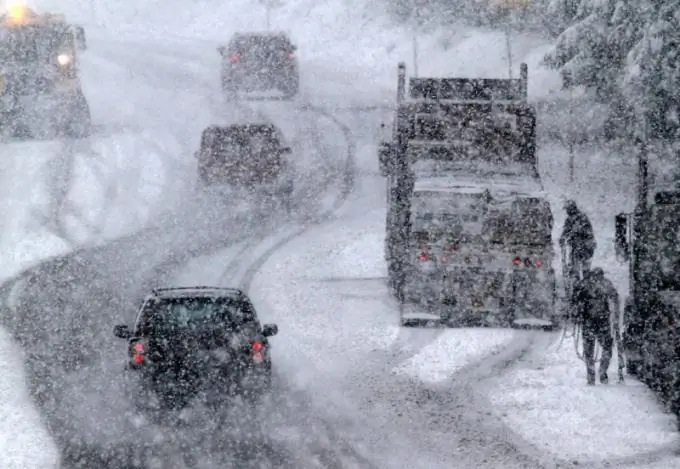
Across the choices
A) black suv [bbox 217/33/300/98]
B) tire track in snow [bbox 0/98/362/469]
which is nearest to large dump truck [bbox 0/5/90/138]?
black suv [bbox 217/33/300/98]

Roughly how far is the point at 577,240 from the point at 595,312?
4.54 meters

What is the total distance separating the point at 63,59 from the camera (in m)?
30.1

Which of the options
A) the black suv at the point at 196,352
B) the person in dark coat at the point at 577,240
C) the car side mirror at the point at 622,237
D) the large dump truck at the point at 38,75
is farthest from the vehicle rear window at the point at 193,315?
the large dump truck at the point at 38,75

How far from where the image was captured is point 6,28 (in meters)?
30.2

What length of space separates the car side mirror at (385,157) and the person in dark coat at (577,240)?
9.97ft

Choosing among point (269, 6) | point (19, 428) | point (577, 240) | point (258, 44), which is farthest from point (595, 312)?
point (269, 6)

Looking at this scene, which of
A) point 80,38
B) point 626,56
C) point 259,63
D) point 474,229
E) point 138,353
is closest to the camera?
point 138,353

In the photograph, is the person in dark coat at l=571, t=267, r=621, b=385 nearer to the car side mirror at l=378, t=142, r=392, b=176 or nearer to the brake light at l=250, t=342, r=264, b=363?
the brake light at l=250, t=342, r=264, b=363

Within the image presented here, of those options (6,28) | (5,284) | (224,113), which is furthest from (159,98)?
(5,284)

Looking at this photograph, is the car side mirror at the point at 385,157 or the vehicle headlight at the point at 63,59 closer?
the car side mirror at the point at 385,157

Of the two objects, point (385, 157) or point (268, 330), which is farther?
point (385, 157)

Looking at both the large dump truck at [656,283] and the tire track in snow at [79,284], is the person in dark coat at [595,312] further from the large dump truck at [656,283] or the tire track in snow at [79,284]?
the tire track in snow at [79,284]

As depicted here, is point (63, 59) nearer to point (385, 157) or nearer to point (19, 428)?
point (385, 157)

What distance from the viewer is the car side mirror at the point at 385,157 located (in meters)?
19.3
